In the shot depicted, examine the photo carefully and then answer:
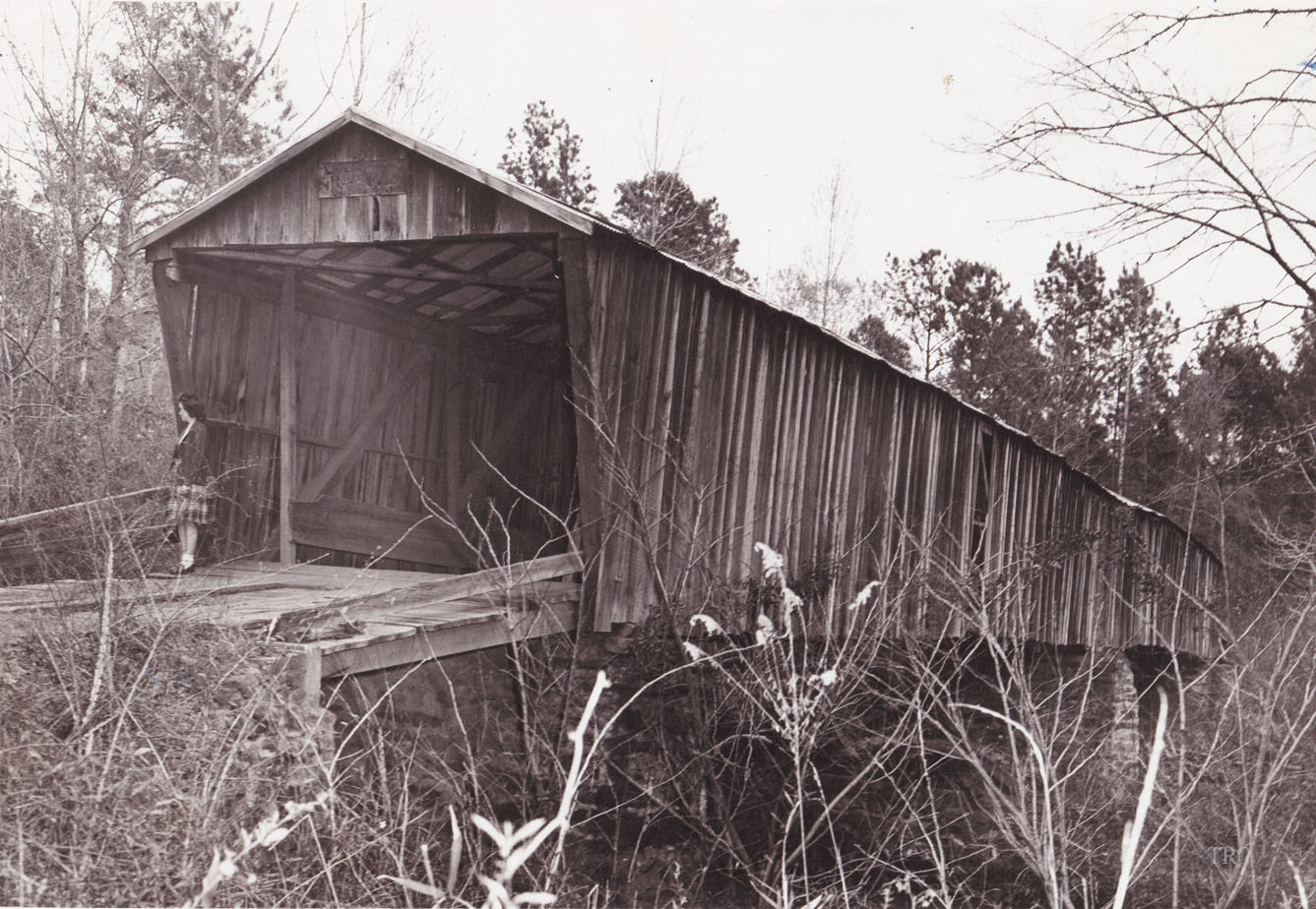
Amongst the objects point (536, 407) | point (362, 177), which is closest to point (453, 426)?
point (536, 407)

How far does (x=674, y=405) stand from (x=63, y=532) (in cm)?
424

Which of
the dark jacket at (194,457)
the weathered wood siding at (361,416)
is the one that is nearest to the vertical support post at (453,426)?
the weathered wood siding at (361,416)

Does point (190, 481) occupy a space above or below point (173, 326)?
below

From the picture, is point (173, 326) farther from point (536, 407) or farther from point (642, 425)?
point (536, 407)

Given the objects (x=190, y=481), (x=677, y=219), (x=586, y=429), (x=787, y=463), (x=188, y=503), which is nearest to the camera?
(x=586, y=429)

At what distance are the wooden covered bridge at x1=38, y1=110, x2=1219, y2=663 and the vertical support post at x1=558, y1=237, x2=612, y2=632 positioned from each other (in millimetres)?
14

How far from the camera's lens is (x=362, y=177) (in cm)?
757

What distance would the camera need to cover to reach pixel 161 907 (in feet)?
11.4

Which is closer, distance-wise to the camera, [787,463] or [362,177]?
[362,177]

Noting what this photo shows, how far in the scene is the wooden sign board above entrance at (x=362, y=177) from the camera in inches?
294

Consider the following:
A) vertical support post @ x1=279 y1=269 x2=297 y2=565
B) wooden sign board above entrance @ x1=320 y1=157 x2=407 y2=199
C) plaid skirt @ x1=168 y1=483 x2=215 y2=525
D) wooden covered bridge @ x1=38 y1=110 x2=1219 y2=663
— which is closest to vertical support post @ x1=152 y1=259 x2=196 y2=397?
wooden covered bridge @ x1=38 y1=110 x2=1219 y2=663

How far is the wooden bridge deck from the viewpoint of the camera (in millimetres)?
5305

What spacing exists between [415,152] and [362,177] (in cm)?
52

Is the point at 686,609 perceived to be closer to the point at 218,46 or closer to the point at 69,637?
the point at 69,637
